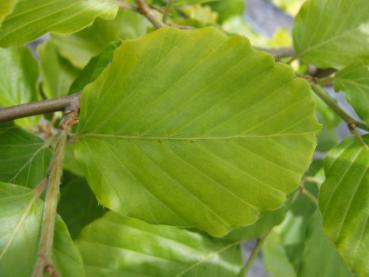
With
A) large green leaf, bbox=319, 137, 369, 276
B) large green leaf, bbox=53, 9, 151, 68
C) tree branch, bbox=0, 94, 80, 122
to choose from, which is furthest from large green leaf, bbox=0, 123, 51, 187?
large green leaf, bbox=319, 137, 369, 276

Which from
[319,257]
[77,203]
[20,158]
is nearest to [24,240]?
[20,158]

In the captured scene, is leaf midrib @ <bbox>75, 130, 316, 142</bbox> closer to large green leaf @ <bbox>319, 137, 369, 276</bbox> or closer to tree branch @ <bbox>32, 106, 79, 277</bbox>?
tree branch @ <bbox>32, 106, 79, 277</bbox>

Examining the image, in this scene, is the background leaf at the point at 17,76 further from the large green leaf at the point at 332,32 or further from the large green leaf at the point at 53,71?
the large green leaf at the point at 332,32

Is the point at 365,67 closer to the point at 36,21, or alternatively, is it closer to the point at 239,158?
the point at 239,158

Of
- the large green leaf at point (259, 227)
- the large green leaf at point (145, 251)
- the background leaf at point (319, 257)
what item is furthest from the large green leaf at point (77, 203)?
the background leaf at point (319, 257)

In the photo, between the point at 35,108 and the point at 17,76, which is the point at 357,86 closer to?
the point at 35,108

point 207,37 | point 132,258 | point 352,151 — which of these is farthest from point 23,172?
point 352,151
